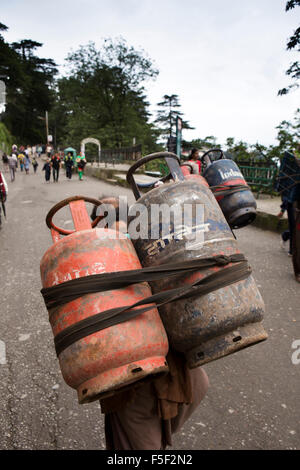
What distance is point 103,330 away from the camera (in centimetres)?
97

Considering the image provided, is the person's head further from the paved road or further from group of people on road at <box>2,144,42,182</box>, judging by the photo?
group of people on road at <box>2,144,42,182</box>

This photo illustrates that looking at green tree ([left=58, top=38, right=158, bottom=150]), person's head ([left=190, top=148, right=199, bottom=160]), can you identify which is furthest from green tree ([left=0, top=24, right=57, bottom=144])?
person's head ([left=190, top=148, right=199, bottom=160])

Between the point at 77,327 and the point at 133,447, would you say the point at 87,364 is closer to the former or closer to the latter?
the point at 77,327

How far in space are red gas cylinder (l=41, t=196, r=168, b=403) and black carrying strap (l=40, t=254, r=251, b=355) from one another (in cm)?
2

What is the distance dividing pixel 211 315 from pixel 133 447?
2.57 feet

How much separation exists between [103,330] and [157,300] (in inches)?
7.9

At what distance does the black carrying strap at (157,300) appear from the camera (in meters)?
0.97

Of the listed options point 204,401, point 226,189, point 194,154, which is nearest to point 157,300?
point 226,189

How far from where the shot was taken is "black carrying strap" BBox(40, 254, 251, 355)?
0.97 meters

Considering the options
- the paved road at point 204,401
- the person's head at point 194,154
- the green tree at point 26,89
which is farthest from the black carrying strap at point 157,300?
the green tree at point 26,89

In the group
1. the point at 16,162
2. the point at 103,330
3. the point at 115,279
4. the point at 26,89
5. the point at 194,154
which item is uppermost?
the point at 26,89

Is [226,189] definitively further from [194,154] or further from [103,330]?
[194,154]

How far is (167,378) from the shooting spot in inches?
Result: 51.8
